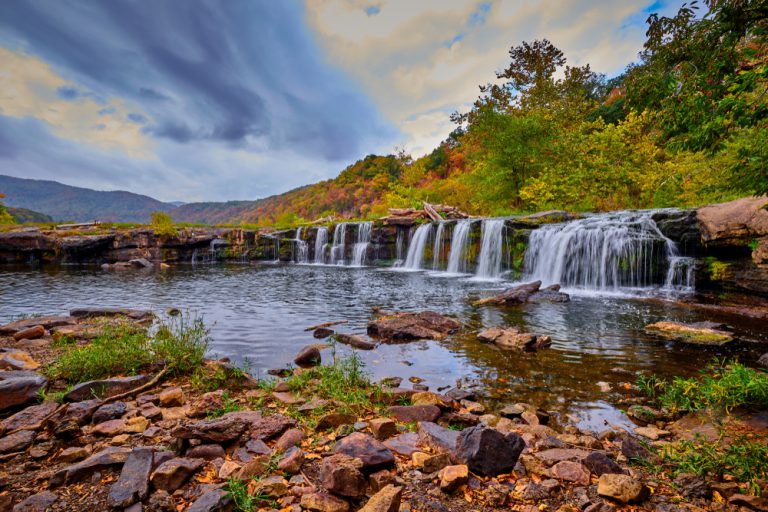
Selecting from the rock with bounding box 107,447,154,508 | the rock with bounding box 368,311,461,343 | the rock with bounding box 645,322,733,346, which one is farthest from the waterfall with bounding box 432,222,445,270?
A: the rock with bounding box 107,447,154,508

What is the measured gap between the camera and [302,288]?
16.1 meters

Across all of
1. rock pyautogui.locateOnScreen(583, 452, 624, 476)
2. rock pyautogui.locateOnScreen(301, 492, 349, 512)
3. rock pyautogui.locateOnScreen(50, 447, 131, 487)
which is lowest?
rock pyautogui.locateOnScreen(50, 447, 131, 487)

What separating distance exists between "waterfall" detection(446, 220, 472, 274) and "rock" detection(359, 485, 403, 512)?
20.1 m

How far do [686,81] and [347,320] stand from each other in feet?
27.0

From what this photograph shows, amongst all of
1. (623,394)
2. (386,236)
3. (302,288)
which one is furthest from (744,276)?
(386,236)

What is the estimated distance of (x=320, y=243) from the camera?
3177 centimetres

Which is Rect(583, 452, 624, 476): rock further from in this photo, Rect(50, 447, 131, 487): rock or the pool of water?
Rect(50, 447, 131, 487): rock

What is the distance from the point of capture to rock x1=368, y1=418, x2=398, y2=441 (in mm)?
3383

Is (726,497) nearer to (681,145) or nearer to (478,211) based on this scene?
(681,145)

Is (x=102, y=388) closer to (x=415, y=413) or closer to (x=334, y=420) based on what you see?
(x=334, y=420)

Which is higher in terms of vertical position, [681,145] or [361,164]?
[361,164]

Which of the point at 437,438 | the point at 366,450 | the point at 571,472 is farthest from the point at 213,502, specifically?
the point at 571,472

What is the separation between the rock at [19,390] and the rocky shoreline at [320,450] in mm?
13

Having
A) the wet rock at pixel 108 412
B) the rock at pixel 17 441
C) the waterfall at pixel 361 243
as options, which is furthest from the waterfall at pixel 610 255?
the rock at pixel 17 441
